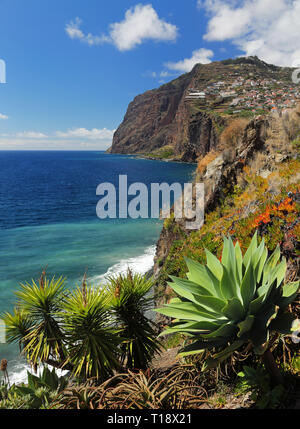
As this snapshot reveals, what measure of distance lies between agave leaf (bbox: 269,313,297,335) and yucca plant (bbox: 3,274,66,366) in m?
2.90

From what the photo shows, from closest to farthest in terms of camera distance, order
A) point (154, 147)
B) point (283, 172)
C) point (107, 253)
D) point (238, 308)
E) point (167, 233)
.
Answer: point (238, 308) < point (283, 172) < point (167, 233) < point (107, 253) < point (154, 147)

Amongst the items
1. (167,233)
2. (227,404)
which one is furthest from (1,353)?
(227,404)

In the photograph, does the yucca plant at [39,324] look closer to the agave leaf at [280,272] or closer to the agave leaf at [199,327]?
the agave leaf at [199,327]

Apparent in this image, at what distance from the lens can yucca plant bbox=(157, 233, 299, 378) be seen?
204 centimetres

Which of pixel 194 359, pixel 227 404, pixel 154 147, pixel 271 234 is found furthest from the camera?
pixel 154 147

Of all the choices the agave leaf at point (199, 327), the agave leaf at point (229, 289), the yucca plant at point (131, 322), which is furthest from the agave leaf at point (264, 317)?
the yucca plant at point (131, 322)

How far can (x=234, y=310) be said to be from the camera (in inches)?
84.7

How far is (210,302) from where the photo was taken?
227 cm

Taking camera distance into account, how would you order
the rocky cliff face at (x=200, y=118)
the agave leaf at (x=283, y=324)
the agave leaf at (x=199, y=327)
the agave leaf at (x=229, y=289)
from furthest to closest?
1. the rocky cliff face at (x=200, y=118)
2. the agave leaf at (x=229, y=289)
3. the agave leaf at (x=199, y=327)
4. the agave leaf at (x=283, y=324)

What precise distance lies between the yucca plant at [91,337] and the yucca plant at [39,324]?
46 centimetres

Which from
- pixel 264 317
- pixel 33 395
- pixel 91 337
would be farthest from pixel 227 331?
pixel 33 395

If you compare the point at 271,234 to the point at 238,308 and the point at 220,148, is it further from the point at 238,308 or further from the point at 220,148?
the point at 220,148

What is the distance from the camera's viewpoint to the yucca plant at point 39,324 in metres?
3.90
